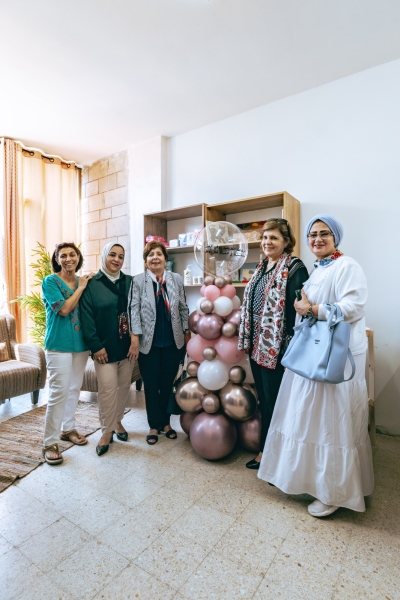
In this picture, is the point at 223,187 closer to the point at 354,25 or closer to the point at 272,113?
the point at 272,113

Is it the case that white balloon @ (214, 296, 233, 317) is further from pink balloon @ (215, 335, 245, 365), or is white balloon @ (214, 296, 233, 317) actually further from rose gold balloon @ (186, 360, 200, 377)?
rose gold balloon @ (186, 360, 200, 377)

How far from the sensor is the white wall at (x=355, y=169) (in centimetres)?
232

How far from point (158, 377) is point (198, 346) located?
0.38 meters

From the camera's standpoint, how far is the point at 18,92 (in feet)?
8.86

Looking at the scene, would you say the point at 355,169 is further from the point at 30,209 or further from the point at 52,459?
the point at 30,209

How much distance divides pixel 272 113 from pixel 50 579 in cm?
336

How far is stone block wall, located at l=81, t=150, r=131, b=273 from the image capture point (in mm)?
3799

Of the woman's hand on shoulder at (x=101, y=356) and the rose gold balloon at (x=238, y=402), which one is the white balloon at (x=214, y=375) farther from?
the woman's hand on shoulder at (x=101, y=356)

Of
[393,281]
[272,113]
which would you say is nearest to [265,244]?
[393,281]

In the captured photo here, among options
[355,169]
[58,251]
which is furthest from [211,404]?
[355,169]

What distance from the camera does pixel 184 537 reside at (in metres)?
1.38

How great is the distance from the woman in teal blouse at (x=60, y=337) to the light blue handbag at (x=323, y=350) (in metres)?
1.35

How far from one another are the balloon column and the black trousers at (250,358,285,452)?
0.10 m

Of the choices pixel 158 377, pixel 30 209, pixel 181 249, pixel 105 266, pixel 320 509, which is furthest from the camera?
pixel 30 209
